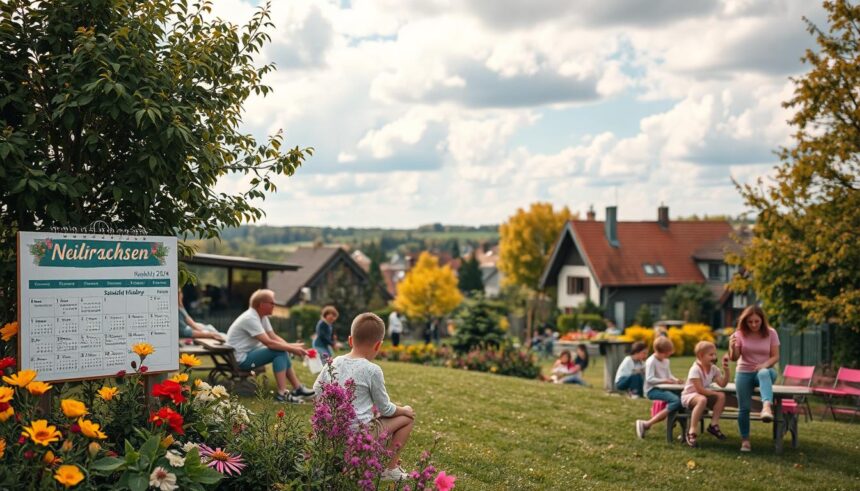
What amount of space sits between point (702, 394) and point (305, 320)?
105 feet

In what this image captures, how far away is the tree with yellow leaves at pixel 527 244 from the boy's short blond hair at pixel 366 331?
61054 mm

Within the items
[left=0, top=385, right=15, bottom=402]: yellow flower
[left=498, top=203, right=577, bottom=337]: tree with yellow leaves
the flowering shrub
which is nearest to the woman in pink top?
the flowering shrub

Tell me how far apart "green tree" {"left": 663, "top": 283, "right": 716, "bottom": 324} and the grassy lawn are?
3386cm

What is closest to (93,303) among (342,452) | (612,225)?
(342,452)

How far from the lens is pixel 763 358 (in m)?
9.79

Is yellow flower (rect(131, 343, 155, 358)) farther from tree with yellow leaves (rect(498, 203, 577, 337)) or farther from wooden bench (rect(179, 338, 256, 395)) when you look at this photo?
tree with yellow leaves (rect(498, 203, 577, 337))

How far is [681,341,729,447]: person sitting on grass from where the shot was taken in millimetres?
9500

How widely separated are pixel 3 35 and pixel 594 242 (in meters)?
47.6

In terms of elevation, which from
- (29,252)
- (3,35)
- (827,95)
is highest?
(827,95)

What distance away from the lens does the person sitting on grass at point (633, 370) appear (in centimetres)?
1340

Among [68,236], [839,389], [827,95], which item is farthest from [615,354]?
[68,236]

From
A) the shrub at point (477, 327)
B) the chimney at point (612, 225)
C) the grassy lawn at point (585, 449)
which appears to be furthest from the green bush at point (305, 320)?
the grassy lawn at point (585, 449)

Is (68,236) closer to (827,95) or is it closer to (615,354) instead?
(615,354)

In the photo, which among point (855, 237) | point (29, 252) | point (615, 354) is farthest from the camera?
point (615, 354)
